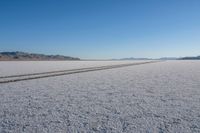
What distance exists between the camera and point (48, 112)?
4723 mm

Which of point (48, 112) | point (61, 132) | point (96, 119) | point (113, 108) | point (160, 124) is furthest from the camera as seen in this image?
point (113, 108)

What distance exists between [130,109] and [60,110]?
1.54m

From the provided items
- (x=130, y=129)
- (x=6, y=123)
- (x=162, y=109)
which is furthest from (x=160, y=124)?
(x=6, y=123)

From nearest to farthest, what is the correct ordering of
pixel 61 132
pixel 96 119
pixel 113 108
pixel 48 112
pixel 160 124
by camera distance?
pixel 61 132, pixel 160 124, pixel 96 119, pixel 48 112, pixel 113 108

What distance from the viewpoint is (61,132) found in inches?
138

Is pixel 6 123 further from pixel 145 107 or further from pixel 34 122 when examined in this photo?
pixel 145 107

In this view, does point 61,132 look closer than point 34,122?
Yes

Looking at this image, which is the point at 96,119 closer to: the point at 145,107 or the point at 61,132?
the point at 61,132

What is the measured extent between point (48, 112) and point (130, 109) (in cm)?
178

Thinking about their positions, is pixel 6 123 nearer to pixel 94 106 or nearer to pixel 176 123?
pixel 94 106

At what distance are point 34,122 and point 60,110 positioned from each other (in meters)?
0.93

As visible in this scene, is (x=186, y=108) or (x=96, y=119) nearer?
(x=96, y=119)

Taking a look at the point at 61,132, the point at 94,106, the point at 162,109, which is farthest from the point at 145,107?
the point at 61,132

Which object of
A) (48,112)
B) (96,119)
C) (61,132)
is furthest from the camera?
(48,112)
